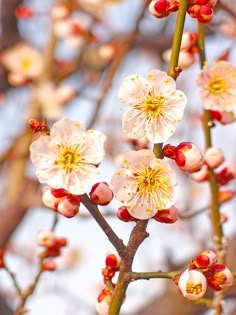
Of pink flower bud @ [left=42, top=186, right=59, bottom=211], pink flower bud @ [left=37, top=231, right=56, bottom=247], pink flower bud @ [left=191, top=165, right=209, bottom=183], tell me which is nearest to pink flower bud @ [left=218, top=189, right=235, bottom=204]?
pink flower bud @ [left=191, top=165, right=209, bottom=183]

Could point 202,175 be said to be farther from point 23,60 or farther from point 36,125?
point 23,60

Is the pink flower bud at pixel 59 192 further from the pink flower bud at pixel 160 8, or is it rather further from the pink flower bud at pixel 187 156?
the pink flower bud at pixel 160 8

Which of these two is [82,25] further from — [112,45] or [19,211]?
[19,211]

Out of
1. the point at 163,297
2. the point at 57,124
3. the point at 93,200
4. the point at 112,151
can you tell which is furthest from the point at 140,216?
the point at 112,151

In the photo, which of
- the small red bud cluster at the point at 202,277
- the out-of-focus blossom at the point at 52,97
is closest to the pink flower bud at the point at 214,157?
the small red bud cluster at the point at 202,277

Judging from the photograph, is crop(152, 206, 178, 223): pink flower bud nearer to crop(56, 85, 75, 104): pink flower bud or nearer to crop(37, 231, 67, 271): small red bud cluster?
crop(37, 231, 67, 271): small red bud cluster

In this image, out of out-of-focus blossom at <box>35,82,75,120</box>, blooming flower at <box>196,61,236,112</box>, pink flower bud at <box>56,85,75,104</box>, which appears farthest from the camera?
pink flower bud at <box>56,85,75,104</box>

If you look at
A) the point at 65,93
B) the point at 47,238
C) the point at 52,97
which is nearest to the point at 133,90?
the point at 47,238
